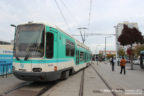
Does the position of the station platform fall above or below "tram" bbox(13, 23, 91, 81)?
below

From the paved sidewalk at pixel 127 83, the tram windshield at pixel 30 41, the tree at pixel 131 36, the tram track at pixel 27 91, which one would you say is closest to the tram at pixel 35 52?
the tram windshield at pixel 30 41

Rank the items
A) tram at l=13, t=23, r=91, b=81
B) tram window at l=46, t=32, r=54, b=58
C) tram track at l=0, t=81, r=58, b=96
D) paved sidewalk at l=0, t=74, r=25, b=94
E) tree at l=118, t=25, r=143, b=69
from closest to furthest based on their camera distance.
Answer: tram track at l=0, t=81, r=58, b=96, tram at l=13, t=23, r=91, b=81, paved sidewalk at l=0, t=74, r=25, b=94, tram window at l=46, t=32, r=54, b=58, tree at l=118, t=25, r=143, b=69

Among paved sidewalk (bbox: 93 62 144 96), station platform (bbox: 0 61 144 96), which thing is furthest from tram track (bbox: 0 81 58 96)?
paved sidewalk (bbox: 93 62 144 96)

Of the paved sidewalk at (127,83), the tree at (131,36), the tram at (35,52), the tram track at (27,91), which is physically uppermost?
the tree at (131,36)

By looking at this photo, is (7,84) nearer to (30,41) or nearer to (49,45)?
(30,41)

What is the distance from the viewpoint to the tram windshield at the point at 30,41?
6.81 m

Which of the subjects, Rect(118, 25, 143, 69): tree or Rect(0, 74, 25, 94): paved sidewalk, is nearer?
Rect(0, 74, 25, 94): paved sidewalk

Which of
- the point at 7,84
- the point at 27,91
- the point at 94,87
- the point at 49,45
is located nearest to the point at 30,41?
the point at 49,45

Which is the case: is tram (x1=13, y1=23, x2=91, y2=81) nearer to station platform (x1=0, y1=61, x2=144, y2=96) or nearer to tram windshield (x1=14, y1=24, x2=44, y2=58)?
tram windshield (x1=14, y1=24, x2=44, y2=58)

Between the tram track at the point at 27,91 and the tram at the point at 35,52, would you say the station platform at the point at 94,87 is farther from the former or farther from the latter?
the tram at the point at 35,52

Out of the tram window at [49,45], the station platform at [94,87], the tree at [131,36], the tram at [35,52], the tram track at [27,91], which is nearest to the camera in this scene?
the tram track at [27,91]

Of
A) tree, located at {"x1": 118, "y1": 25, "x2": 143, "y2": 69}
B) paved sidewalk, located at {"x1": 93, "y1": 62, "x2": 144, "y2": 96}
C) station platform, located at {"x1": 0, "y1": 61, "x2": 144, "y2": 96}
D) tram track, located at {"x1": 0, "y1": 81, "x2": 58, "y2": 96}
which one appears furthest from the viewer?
tree, located at {"x1": 118, "y1": 25, "x2": 143, "y2": 69}

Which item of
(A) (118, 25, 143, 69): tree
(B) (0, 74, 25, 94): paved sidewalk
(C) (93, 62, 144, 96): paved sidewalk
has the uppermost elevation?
(A) (118, 25, 143, 69): tree

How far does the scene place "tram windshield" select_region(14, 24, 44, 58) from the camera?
22.4 feet
